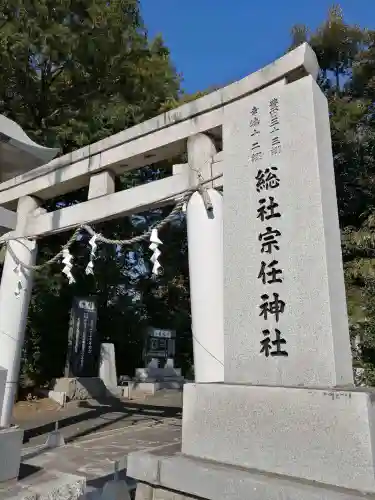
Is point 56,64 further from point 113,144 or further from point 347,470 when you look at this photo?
point 347,470

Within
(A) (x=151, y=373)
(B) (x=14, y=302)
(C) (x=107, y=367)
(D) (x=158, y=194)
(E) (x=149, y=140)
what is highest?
(E) (x=149, y=140)

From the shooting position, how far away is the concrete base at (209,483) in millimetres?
2412

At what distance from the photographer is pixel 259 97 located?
13.1 feet

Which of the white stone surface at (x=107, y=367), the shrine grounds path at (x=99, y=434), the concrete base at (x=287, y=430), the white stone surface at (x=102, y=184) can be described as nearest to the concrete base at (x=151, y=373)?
the white stone surface at (x=107, y=367)

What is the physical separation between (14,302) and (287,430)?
5359 mm

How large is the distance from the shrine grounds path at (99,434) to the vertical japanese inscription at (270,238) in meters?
1.33

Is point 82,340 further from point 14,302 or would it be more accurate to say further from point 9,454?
point 9,454

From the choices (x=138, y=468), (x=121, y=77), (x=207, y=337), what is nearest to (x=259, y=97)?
(x=207, y=337)

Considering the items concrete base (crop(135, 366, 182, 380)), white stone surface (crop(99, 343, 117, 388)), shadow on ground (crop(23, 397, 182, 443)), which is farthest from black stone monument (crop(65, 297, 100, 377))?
concrete base (crop(135, 366, 182, 380))

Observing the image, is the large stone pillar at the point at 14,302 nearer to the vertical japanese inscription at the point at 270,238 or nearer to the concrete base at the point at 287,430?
the concrete base at the point at 287,430

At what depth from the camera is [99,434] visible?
7.70 metres

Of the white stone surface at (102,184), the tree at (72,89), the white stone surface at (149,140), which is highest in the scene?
the tree at (72,89)

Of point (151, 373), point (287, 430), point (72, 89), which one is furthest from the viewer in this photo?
point (151, 373)

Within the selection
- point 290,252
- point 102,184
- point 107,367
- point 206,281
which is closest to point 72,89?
point 102,184
